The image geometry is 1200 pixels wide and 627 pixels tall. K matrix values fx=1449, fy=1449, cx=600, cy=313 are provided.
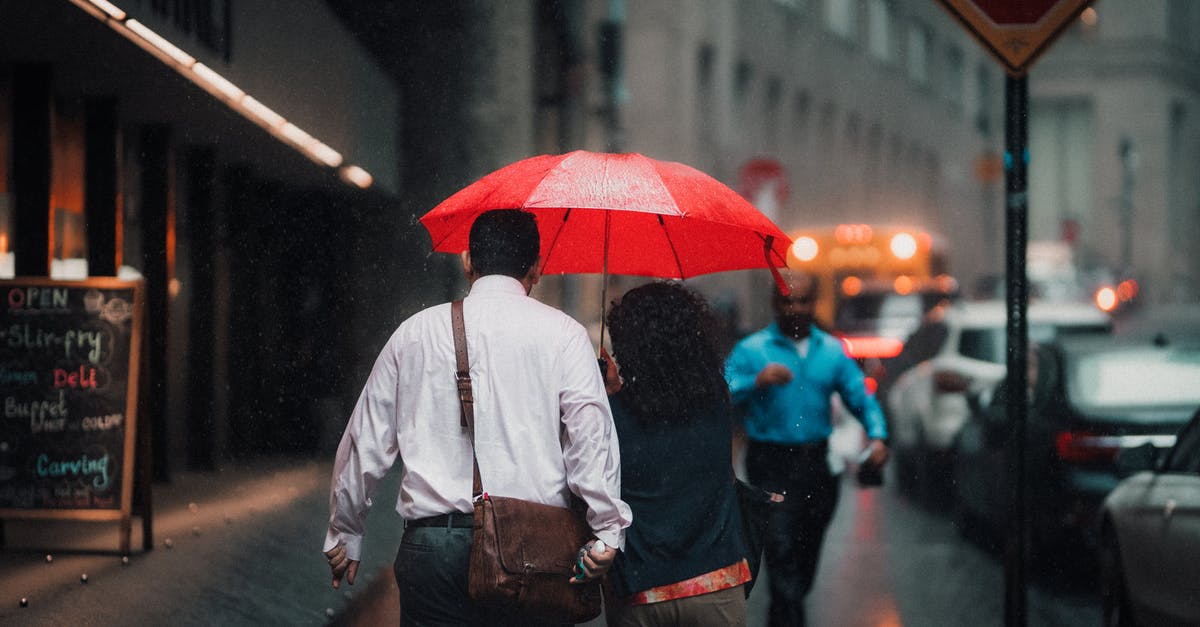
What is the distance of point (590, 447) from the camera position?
136 inches

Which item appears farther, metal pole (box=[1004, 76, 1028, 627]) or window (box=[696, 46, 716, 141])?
window (box=[696, 46, 716, 141])

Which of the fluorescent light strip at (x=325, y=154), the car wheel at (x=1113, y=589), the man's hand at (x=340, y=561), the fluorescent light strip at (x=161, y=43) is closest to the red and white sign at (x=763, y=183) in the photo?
the fluorescent light strip at (x=325, y=154)

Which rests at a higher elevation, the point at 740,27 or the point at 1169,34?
the point at 1169,34

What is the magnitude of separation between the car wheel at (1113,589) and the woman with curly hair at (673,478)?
3082 mm

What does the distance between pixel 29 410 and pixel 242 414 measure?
4.87 meters

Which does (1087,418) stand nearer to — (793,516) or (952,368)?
(793,516)

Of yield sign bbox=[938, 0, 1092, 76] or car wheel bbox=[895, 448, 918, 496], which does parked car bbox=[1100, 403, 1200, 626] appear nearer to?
yield sign bbox=[938, 0, 1092, 76]

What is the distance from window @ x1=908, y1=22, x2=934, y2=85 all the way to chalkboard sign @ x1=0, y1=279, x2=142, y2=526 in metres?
36.8

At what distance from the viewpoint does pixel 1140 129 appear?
62406mm

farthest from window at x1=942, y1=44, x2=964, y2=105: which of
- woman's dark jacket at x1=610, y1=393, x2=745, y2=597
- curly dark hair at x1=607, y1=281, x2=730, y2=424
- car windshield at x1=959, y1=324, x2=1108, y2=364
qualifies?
woman's dark jacket at x1=610, y1=393, x2=745, y2=597

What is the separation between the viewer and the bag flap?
3354 mm

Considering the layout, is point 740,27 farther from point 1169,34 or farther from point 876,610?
point 1169,34

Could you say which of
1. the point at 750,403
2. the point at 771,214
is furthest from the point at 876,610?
the point at 771,214

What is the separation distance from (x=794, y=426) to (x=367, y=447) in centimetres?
253
